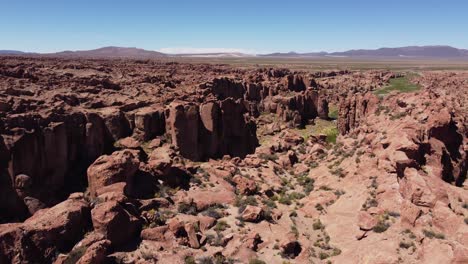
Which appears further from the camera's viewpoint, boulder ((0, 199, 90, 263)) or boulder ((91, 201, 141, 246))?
boulder ((91, 201, 141, 246))

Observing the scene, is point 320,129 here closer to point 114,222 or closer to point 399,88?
point 399,88

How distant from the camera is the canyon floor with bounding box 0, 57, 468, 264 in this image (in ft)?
67.7

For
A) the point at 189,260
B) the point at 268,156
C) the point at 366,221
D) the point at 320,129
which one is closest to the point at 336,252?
the point at 366,221

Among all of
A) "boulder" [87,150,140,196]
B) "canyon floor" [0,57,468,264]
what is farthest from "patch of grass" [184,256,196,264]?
"boulder" [87,150,140,196]

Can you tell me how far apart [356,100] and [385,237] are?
3967 cm

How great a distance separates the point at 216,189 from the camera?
30.4 m

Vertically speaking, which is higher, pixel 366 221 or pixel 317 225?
pixel 366 221

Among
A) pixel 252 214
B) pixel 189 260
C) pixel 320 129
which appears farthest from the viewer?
pixel 320 129

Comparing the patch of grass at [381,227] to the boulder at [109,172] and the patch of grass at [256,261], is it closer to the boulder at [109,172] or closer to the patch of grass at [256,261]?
the patch of grass at [256,261]

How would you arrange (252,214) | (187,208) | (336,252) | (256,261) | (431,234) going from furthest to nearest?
(187,208) → (252,214) → (336,252) → (256,261) → (431,234)

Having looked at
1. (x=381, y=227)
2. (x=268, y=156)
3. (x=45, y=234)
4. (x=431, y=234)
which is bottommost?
(x=268, y=156)

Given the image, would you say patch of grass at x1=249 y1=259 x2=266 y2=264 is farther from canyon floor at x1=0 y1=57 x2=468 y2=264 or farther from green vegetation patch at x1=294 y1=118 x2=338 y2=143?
green vegetation patch at x1=294 y1=118 x2=338 y2=143

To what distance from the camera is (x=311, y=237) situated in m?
24.5

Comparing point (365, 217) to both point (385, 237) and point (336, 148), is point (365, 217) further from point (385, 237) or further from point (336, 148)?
point (336, 148)
